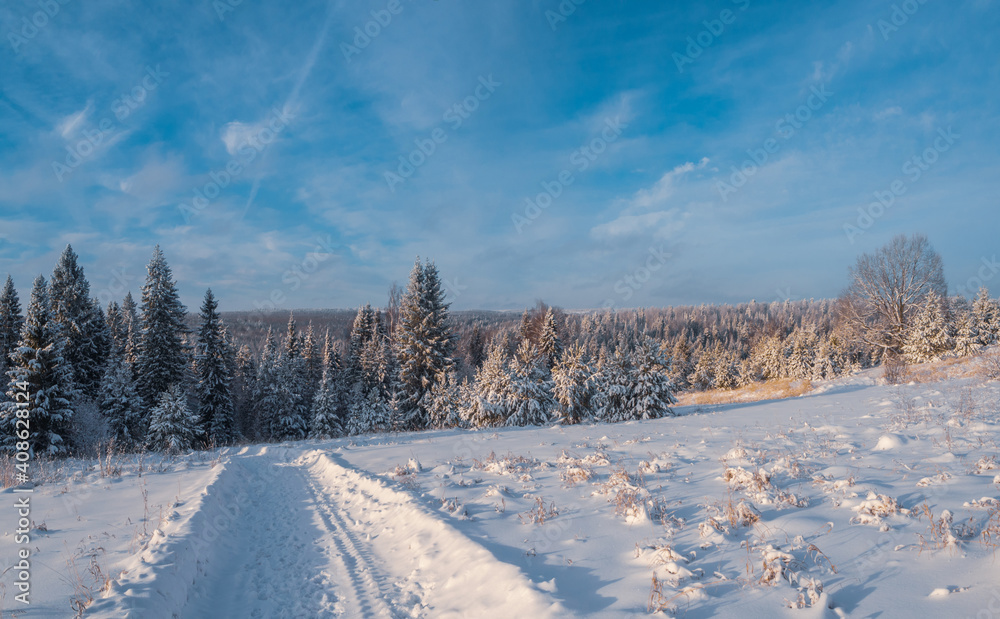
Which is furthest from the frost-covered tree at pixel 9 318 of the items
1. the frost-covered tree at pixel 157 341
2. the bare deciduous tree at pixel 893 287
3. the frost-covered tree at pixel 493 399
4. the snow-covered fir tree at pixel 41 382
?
the bare deciduous tree at pixel 893 287

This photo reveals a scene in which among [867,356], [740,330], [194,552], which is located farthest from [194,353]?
[740,330]

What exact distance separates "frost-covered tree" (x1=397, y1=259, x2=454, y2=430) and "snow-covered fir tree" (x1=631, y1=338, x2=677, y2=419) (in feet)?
54.1

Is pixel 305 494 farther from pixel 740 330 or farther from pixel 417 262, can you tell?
pixel 740 330

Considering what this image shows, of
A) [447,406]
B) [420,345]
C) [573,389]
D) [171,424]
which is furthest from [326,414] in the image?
[573,389]

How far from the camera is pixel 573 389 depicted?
21.6 meters

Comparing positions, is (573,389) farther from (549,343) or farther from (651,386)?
(549,343)

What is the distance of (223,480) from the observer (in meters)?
9.22

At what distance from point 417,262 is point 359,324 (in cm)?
2722

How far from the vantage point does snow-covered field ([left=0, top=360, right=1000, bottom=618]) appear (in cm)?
367

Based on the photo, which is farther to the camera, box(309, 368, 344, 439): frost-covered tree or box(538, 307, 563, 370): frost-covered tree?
box(538, 307, 563, 370): frost-covered tree

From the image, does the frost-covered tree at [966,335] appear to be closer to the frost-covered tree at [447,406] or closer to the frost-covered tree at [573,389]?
the frost-covered tree at [573,389]

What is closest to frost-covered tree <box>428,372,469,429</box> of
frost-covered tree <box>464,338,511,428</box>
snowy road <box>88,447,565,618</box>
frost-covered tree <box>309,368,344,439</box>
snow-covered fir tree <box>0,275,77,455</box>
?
frost-covered tree <box>464,338,511,428</box>

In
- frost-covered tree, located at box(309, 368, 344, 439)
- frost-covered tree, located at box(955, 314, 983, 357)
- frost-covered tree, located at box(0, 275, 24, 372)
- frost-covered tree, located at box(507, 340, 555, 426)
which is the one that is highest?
frost-covered tree, located at box(0, 275, 24, 372)

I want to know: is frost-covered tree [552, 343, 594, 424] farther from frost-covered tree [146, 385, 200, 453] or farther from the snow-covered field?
frost-covered tree [146, 385, 200, 453]
